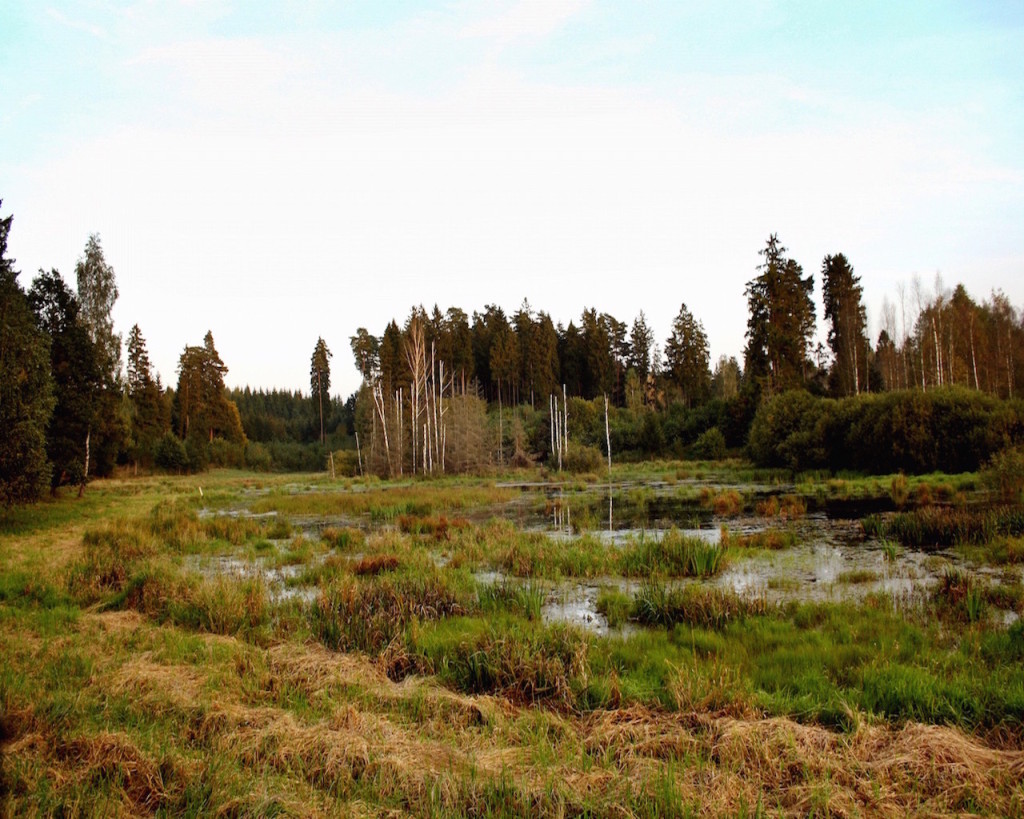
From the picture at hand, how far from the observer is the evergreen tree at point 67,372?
28591 mm

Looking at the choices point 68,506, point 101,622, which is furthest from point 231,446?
point 101,622

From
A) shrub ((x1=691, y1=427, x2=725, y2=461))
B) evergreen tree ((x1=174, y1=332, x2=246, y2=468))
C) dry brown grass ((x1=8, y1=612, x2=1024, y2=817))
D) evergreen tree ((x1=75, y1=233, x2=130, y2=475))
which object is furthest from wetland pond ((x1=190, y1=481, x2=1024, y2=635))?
evergreen tree ((x1=174, y1=332, x2=246, y2=468))

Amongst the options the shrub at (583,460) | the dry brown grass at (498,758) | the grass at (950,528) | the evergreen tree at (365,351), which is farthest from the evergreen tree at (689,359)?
the dry brown grass at (498,758)

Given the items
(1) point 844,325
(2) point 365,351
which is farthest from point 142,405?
(1) point 844,325

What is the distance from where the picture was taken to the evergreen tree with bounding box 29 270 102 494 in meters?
28.6

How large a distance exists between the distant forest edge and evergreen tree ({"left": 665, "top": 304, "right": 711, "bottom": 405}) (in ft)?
0.75

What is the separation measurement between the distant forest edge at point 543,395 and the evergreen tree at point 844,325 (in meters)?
0.20

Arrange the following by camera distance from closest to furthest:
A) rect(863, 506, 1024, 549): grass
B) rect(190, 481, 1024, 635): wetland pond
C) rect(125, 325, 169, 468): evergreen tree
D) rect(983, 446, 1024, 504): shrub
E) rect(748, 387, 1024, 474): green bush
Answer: rect(190, 481, 1024, 635): wetland pond
rect(863, 506, 1024, 549): grass
rect(983, 446, 1024, 504): shrub
rect(748, 387, 1024, 474): green bush
rect(125, 325, 169, 468): evergreen tree

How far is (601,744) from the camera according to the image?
510cm

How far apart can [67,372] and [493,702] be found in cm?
3105

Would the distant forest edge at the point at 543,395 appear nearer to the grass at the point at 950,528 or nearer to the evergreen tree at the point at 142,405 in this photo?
the evergreen tree at the point at 142,405

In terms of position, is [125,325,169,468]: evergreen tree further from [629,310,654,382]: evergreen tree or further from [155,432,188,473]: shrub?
[629,310,654,382]: evergreen tree

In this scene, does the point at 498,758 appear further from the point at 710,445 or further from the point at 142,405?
the point at 142,405

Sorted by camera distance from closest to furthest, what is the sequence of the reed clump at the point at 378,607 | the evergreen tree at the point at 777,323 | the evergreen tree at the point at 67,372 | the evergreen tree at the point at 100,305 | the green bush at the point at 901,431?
the reed clump at the point at 378,607, the green bush at the point at 901,431, the evergreen tree at the point at 67,372, the evergreen tree at the point at 100,305, the evergreen tree at the point at 777,323
